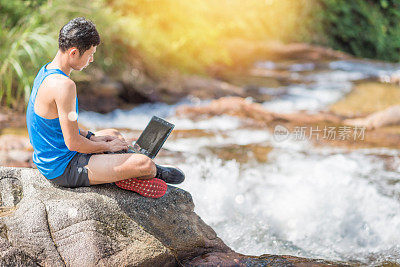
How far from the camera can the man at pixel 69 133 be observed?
213 cm

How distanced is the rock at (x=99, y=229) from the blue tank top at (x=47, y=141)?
15 cm

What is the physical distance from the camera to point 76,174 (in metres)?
2.32

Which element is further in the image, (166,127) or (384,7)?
(384,7)

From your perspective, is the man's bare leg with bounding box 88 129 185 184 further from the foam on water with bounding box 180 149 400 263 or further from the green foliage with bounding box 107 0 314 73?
the green foliage with bounding box 107 0 314 73

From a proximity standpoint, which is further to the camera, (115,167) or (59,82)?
(115,167)

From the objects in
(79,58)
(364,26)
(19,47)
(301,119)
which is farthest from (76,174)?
(364,26)

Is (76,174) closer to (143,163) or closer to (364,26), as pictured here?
(143,163)

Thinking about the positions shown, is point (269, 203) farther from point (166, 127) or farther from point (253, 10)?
point (253, 10)

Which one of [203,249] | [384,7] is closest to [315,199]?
[203,249]

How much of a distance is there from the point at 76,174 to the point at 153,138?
1.79 ft

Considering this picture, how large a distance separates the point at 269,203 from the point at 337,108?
471 centimetres

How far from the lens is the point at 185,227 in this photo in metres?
2.53

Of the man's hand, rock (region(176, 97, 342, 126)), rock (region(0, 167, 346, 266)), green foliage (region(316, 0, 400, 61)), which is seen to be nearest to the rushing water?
rock (region(176, 97, 342, 126))

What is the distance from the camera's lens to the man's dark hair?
2.13m
